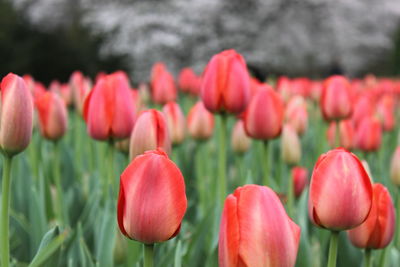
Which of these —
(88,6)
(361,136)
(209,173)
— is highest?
(88,6)

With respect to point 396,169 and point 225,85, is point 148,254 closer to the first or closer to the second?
point 225,85

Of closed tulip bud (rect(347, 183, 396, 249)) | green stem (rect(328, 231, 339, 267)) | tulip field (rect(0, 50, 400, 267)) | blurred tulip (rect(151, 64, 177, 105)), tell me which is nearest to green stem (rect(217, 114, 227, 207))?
tulip field (rect(0, 50, 400, 267))

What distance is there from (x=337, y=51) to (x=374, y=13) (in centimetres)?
93

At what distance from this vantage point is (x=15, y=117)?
105cm

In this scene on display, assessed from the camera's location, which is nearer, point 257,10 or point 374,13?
point 257,10

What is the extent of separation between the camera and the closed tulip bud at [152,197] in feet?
2.85

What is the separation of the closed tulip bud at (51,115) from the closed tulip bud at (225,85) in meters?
0.49

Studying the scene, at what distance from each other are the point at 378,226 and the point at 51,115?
3.43ft

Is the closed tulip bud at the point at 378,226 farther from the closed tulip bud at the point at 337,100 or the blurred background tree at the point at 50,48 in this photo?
the blurred background tree at the point at 50,48

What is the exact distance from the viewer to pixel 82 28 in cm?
847

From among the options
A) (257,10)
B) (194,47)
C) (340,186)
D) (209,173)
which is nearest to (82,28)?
(194,47)

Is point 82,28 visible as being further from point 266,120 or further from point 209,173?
point 266,120

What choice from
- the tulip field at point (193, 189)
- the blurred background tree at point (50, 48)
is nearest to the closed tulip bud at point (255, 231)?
the tulip field at point (193, 189)

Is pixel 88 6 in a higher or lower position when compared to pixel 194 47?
higher
